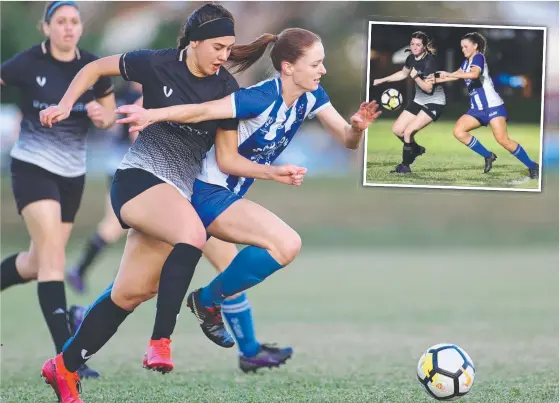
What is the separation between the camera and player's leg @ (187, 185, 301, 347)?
5.36m

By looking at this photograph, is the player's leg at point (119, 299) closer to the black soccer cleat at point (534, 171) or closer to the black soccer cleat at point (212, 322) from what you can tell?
the black soccer cleat at point (212, 322)

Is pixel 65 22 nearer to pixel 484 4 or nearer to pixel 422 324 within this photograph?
pixel 422 324

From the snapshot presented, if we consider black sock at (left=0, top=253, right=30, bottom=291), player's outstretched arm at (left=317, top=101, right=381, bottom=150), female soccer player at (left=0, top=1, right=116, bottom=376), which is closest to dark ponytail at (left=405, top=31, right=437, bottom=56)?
player's outstretched arm at (left=317, top=101, right=381, bottom=150)

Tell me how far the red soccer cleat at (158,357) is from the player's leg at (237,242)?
Answer: 1.93 ft

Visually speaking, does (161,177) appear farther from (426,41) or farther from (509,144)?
(509,144)

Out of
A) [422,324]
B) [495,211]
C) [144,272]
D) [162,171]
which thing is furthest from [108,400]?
[495,211]

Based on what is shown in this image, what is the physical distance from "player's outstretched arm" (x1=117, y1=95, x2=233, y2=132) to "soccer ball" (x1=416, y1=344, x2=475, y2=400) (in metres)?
1.80

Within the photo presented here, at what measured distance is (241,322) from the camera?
23.4 ft

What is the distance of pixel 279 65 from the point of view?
5.59 meters

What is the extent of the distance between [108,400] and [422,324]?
5.41 meters

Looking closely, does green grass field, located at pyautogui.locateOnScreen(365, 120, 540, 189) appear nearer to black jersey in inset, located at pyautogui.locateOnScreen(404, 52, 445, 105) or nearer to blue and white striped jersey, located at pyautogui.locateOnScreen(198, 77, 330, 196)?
black jersey in inset, located at pyautogui.locateOnScreen(404, 52, 445, 105)

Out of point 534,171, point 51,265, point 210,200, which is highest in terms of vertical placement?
point 534,171


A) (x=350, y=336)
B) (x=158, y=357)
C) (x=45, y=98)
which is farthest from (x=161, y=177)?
(x=350, y=336)

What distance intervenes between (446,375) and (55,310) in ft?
9.19
